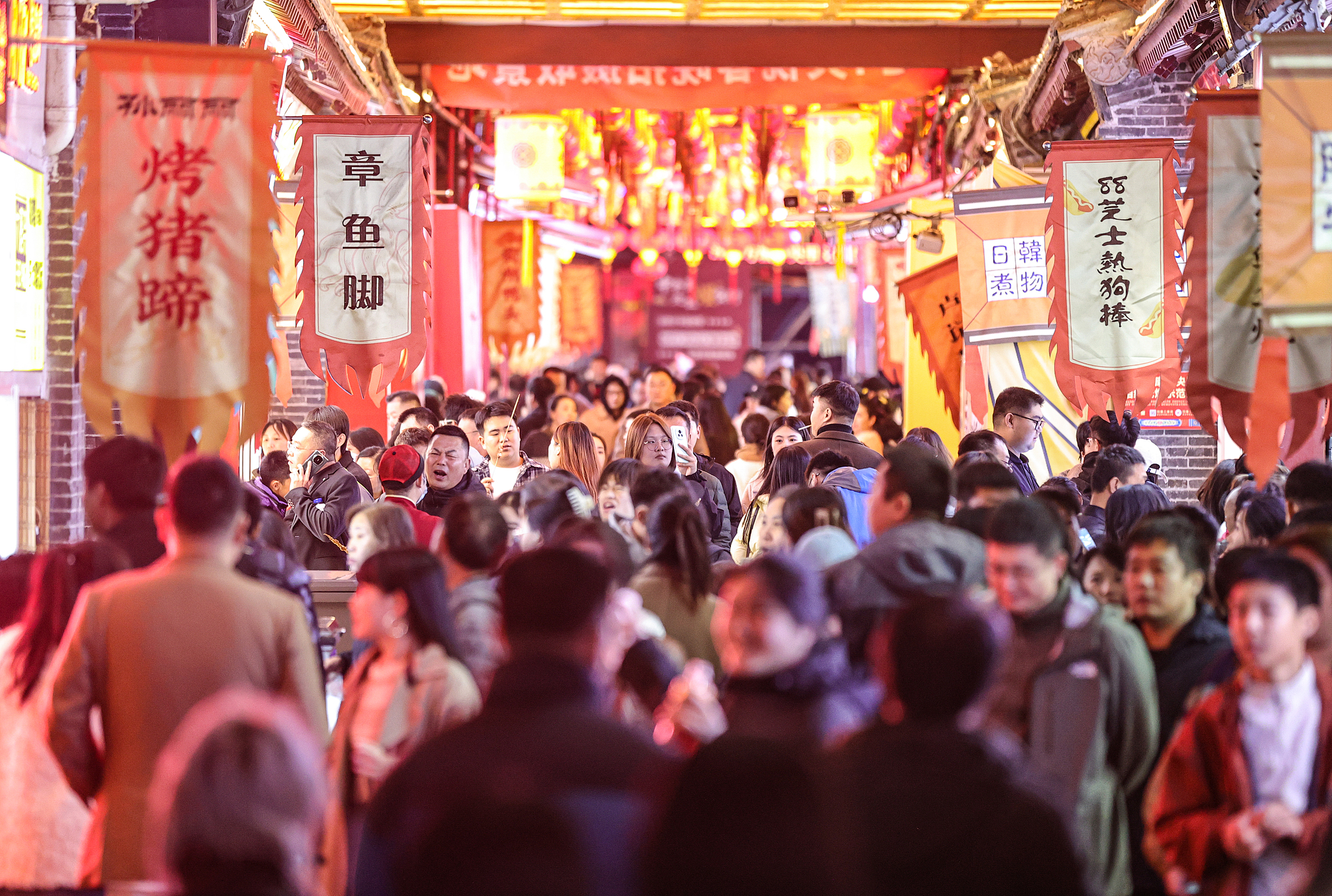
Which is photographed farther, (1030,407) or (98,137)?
(1030,407)

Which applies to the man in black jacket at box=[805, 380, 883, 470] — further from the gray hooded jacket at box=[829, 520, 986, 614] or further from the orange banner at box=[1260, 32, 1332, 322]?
the gray hooded jacket at box=[829, 520, 986, 614]

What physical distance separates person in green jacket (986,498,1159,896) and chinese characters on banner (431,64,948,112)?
897cm

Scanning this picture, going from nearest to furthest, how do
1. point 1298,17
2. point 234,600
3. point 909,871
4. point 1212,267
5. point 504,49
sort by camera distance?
point 909,871, point 234,600, point 1212,267, point 1298,17, point 504,49

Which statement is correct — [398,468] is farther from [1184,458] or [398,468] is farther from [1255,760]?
[1184,458]

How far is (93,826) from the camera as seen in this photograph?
3088 mm

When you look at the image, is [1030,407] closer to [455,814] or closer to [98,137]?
[98,137]

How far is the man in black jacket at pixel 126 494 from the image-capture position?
11.3 ft

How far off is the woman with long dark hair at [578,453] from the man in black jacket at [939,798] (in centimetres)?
388

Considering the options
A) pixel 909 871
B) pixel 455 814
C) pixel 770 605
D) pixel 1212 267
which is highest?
pixel 1212 267

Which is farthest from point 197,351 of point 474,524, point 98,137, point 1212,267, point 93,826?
point 1212,267

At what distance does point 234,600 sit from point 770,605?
117 cm

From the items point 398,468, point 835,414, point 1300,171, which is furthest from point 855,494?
point 1300,171

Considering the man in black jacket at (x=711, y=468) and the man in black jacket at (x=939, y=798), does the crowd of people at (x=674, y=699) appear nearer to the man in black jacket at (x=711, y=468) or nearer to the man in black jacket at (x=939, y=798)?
the man in black jacket at (x=939, y=798)

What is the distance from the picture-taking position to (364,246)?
623cm
